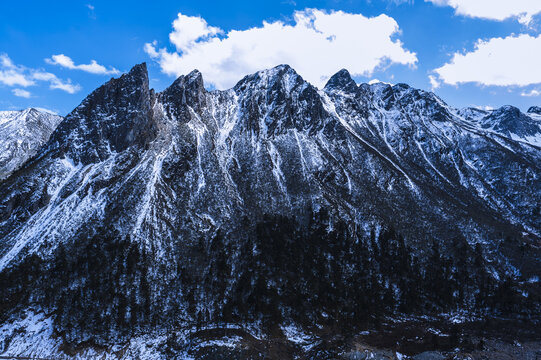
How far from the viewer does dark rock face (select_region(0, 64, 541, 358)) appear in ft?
237

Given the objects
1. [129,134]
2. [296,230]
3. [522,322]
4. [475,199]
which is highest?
[129,134]

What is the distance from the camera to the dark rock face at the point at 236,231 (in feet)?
237

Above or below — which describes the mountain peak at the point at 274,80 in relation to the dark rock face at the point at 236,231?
above

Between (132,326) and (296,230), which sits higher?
(296,230)

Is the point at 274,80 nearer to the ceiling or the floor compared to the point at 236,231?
nearer to the ceiling

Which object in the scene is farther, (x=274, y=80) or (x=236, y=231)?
(x=274, y=80)

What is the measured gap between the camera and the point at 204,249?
8825 cm

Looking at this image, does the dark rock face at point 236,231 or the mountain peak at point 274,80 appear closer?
the dark rock face at point 236,231

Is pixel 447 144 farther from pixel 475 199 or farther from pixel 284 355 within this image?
pixel 284 355

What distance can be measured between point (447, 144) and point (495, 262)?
99051 mm

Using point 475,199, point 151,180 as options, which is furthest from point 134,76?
point 475,199

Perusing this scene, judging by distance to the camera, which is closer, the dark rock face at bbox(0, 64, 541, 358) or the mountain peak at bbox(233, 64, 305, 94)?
the dark rock face at bbox(0, 64, 541, 358)

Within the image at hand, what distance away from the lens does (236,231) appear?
314 feet

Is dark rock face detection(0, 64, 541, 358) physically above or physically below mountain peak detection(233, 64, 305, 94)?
below
